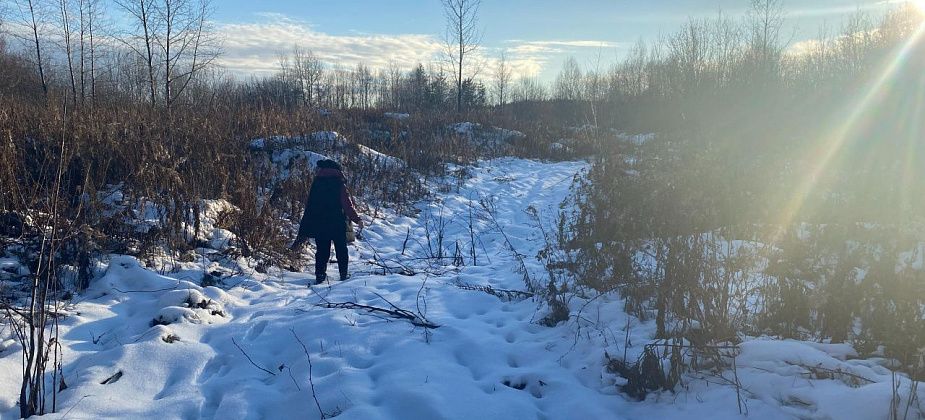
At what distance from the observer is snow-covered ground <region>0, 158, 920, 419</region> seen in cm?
282

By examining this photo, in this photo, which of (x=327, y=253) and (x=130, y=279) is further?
(x=327, y=253)

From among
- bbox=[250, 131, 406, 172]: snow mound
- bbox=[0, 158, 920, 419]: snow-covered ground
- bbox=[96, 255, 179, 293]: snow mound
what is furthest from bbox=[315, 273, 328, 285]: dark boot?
bbox=[250, 131, 406, 172]: snow mound

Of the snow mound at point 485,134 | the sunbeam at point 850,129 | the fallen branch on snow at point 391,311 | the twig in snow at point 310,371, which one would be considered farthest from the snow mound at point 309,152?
the snow mound at point 485,134

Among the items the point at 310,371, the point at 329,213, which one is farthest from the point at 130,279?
the point at 310,371

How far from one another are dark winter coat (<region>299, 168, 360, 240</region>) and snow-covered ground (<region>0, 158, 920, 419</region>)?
63 cm

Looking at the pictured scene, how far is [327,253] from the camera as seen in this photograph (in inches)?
233

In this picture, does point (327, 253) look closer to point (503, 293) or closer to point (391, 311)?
point (391, 311)

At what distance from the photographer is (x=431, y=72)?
2002 inches

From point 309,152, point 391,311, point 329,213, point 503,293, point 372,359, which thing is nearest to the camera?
point 372,359

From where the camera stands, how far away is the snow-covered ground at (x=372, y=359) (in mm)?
2820

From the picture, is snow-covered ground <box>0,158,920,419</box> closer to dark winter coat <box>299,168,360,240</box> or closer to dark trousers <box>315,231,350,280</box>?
dark trousers <box>315,231,350,280</box>

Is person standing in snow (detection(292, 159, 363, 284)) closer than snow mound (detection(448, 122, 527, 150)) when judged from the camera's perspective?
Yes

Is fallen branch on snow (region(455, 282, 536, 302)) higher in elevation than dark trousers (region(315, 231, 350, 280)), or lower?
lower

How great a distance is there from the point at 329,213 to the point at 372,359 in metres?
2.77
